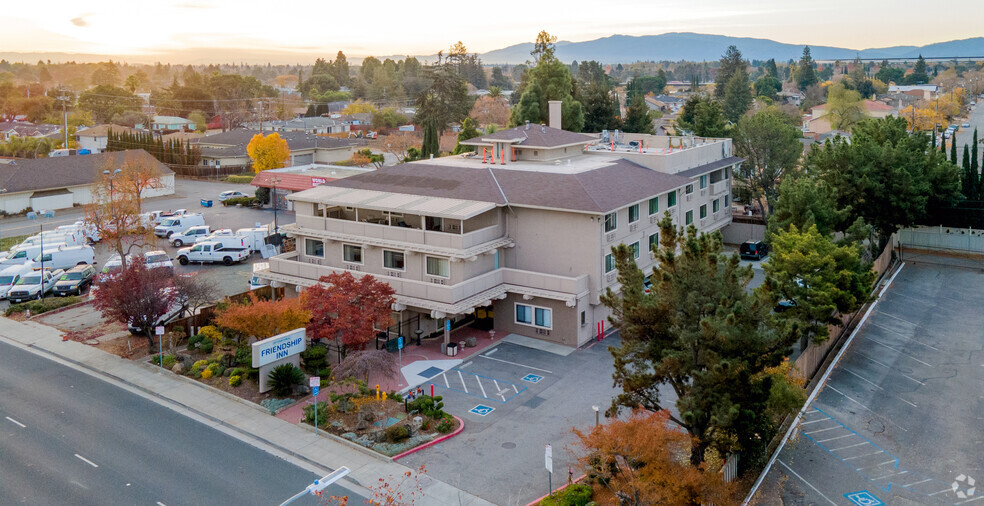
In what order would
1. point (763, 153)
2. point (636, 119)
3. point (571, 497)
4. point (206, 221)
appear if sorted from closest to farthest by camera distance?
point (571, 497)
point (763, 153)
point (206, 221)
point (636, 119)

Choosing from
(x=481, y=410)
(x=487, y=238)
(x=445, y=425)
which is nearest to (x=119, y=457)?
(x=445, y=425)

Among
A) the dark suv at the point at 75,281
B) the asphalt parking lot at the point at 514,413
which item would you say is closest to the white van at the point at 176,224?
the dark suv at the point at 75,281

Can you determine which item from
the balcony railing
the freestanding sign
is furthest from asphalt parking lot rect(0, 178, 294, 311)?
the balcony railing

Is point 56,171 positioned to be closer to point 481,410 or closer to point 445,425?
point 481,410

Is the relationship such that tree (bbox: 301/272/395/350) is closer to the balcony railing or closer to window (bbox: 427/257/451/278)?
the balcony railing

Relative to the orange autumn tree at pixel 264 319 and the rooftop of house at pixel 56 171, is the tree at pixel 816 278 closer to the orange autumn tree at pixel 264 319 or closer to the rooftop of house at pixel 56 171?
the orange autumn tree at pixel 264 319

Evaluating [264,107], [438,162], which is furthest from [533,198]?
[264,107]

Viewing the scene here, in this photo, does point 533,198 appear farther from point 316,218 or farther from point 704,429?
point 704,429
